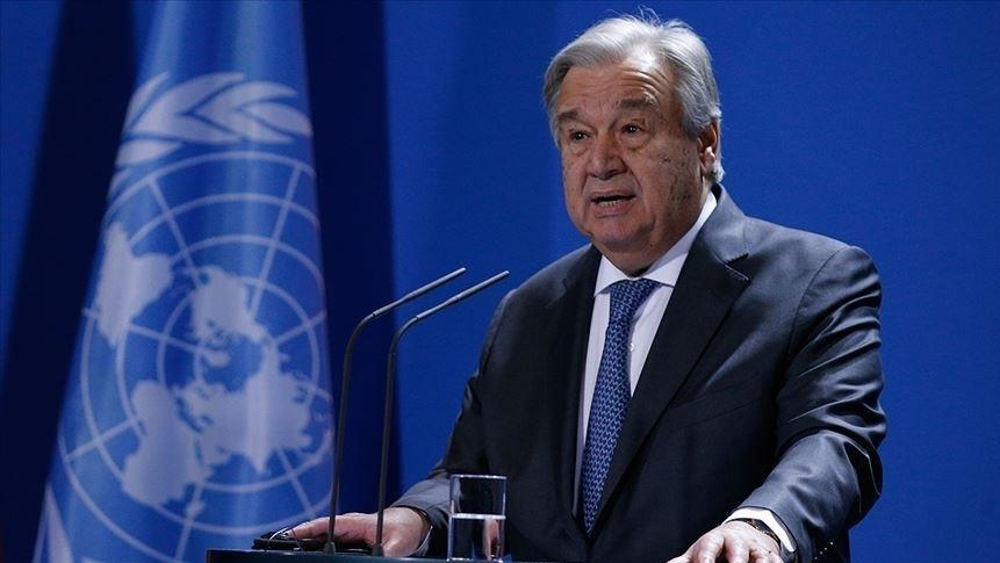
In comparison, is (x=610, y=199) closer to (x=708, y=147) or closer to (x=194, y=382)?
(x=708, y=147)

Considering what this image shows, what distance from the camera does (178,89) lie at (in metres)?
3.38

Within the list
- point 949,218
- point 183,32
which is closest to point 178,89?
point 183,32

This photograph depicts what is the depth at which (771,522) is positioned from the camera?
6.67 ft

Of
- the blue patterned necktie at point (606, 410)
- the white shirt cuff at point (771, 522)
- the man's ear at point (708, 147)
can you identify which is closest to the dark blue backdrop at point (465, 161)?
the man's ear at point (708, 147)

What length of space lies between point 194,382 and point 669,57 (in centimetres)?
135

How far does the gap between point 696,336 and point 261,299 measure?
119 cm

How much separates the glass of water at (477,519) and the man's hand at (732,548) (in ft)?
0.79

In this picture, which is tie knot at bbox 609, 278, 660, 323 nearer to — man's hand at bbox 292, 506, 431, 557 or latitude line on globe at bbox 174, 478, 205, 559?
man's hand at bbox 292, 506, 431, 557

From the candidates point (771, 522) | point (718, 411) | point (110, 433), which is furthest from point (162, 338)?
point (771, 522)

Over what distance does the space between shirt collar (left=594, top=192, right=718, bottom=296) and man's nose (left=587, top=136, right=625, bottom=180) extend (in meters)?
0.19

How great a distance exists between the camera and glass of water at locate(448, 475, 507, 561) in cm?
188

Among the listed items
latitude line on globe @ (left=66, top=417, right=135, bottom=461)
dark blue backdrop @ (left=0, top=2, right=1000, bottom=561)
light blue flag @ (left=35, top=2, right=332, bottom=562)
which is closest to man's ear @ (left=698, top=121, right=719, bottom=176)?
dark blue backdrop @ (left=0, top=2, right=1000, bottom=561)

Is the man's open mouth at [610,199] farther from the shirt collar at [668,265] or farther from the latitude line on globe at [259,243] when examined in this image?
the latitude line on globe at [259,243]

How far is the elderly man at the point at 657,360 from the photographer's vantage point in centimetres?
241
